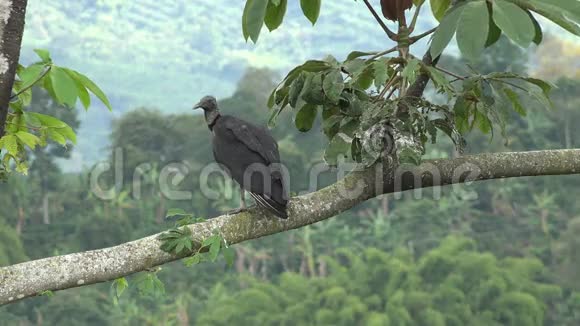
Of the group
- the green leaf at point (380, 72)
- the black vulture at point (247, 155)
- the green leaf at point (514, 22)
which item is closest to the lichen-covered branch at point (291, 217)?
the black vulture at point (247, 155)

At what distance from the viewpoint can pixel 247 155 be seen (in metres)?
3.16

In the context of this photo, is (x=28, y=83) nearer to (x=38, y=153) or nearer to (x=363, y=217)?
(x=38, y=153)

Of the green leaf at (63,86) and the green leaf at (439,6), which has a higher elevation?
the green leaf at (439,6)

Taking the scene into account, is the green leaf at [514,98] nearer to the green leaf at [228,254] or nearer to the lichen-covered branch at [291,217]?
the lichen-covered branch at [291,217]

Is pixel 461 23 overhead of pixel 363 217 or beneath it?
overhead

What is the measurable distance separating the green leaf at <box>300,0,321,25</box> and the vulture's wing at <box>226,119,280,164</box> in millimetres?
588

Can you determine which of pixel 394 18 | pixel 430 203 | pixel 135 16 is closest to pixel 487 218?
pixel 430 203

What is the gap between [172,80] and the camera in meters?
91.8

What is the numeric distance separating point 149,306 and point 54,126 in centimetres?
3651

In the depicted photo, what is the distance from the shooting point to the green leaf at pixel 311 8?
2615 mm

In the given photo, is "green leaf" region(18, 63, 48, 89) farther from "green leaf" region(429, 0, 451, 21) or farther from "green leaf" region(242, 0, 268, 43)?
"green leaf" region(429, 0, 451, 21)

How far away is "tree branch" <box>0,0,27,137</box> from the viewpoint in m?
2.21

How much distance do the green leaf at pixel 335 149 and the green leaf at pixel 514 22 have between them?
87cm

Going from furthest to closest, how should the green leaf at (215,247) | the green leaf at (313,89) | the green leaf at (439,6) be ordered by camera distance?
the green leaf at (439,6)
the green leaf at (313,89)
the green leaf at (215,247)
